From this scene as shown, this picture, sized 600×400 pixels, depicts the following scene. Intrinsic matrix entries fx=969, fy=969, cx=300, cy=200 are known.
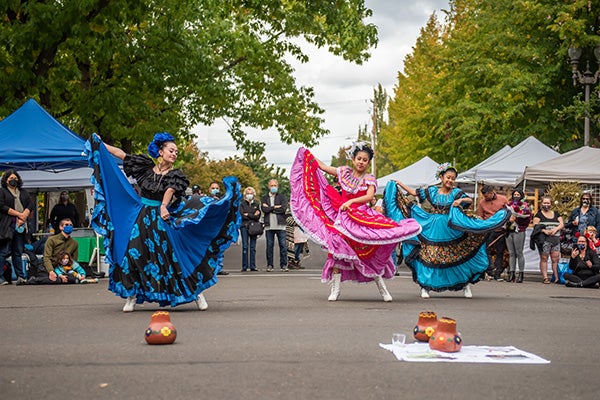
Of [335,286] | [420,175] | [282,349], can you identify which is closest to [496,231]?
[335,286]

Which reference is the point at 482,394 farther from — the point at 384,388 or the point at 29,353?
the point at 29,353

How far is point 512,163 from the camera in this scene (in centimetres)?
2577

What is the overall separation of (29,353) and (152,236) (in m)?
3.36

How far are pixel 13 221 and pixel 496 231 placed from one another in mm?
9431

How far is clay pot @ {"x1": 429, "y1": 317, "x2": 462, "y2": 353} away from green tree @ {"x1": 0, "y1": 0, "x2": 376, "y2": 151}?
12692 millimetres

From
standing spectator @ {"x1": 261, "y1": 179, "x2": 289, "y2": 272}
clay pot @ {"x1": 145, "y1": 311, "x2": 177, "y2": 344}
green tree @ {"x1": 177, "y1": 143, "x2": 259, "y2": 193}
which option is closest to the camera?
clay pot @ {"x1": 145, "y1": 311, "x2": 177, "y2": 344}

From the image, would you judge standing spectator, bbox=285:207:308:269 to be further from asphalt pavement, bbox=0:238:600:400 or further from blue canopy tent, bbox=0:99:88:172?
asphalt pavement, bbox=0:238:600:400

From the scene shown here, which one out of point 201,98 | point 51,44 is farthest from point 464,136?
point 51,44

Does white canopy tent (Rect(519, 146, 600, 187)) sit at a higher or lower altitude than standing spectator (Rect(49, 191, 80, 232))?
higher

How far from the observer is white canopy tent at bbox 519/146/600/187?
21.6 meters

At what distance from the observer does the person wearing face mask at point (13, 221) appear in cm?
1681

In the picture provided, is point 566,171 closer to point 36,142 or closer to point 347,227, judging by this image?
point 347,227

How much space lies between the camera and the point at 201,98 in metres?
31.2

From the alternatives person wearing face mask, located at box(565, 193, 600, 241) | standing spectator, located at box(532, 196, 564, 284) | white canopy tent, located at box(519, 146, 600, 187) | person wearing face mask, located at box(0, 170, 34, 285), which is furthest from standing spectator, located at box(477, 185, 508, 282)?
person wearing face mask, located at box(0, 170, 34, 285)
